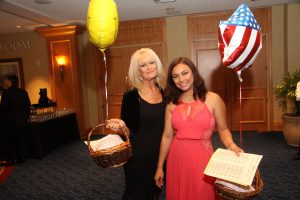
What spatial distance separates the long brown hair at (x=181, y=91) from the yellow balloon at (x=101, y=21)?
52cm

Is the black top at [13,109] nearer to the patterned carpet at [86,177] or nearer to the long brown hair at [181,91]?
the patterned carpet at [86,177]

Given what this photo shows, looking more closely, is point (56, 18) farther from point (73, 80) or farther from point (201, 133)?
point (201, 133)

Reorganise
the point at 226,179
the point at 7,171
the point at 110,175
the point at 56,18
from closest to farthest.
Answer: the point at 226,179 < the point at 110,175 < the point at 7,171 < the point at 56,18

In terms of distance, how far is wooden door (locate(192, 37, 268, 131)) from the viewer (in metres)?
5.66

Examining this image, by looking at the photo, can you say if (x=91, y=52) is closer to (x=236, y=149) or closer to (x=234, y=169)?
(x=236, y=149)

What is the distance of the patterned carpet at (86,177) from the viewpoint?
3104mm

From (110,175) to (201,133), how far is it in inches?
95.9

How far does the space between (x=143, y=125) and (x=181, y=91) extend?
0.36m

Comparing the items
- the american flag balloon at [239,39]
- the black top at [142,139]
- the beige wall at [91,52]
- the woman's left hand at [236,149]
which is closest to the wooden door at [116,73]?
the beige wall at [91,52]

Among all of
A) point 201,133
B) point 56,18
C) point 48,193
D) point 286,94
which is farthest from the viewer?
point 56,18

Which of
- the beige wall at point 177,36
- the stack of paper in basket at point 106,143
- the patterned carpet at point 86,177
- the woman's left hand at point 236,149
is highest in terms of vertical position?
the beige wall at point 177,36

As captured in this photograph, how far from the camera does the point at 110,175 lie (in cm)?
373

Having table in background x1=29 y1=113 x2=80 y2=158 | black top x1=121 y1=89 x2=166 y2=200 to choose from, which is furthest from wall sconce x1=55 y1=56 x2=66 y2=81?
black top x1=121 y1=89 x2=166 y2=200

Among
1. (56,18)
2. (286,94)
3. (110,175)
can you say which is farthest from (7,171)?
(286,94)
